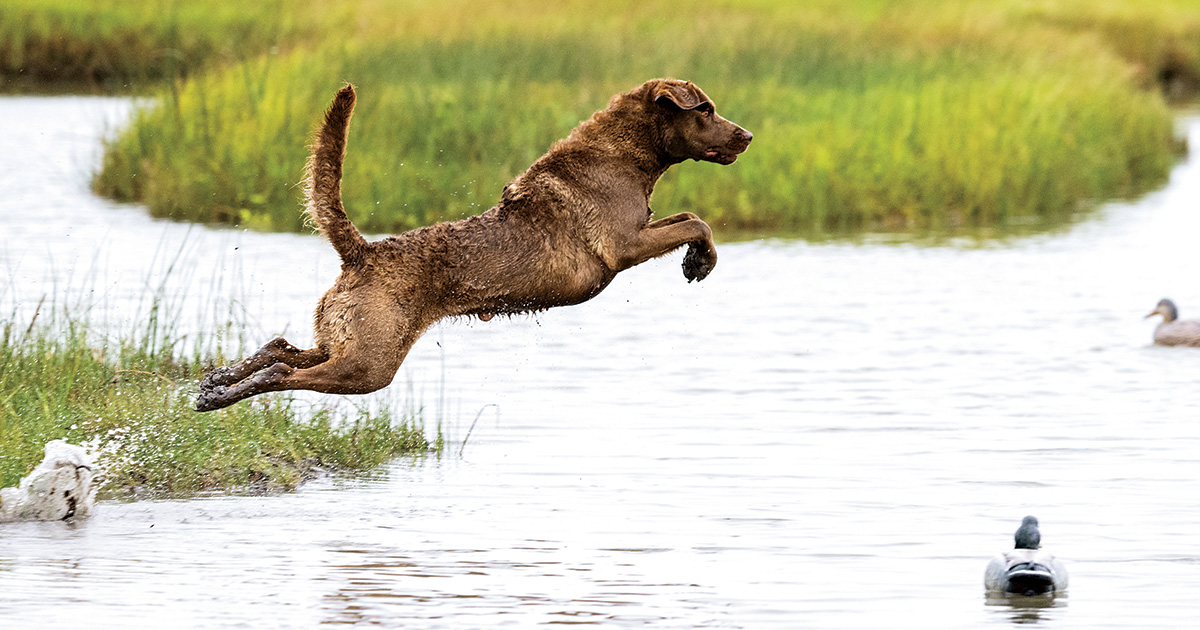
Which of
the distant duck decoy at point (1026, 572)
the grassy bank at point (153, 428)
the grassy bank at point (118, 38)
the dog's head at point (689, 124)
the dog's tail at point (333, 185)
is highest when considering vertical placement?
the grassy bank at point (118, 38)

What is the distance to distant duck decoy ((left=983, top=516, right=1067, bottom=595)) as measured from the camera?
690 centimetres

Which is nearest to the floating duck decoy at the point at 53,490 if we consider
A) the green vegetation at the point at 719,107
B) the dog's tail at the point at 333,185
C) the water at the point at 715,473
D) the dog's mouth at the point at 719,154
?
the water at the point at 715,473

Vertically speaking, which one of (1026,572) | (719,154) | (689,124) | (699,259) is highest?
(689,124)

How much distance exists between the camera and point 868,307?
599 inches

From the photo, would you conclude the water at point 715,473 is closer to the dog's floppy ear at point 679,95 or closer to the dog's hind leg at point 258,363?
the dog's hind leg at point 258,363

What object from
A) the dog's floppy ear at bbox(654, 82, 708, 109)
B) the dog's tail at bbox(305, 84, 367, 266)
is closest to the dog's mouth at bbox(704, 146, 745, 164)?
the dog's floppy ear at bbox(654, 82, 708, 109)

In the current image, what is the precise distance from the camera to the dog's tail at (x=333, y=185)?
24.6 ft

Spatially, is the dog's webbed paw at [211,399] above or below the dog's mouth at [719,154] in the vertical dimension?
below

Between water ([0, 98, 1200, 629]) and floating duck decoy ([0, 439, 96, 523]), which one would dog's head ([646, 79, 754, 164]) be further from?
floating duck decoy ([0, 439, 96, 523])

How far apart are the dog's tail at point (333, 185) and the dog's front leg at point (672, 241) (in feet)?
4.03

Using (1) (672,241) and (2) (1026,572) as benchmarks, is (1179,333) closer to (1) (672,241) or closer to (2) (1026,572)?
(1) (672,241)

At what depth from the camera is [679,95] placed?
7.96 metres

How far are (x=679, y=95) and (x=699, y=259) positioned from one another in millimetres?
766

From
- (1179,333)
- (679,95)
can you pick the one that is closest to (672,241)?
(679,95)
